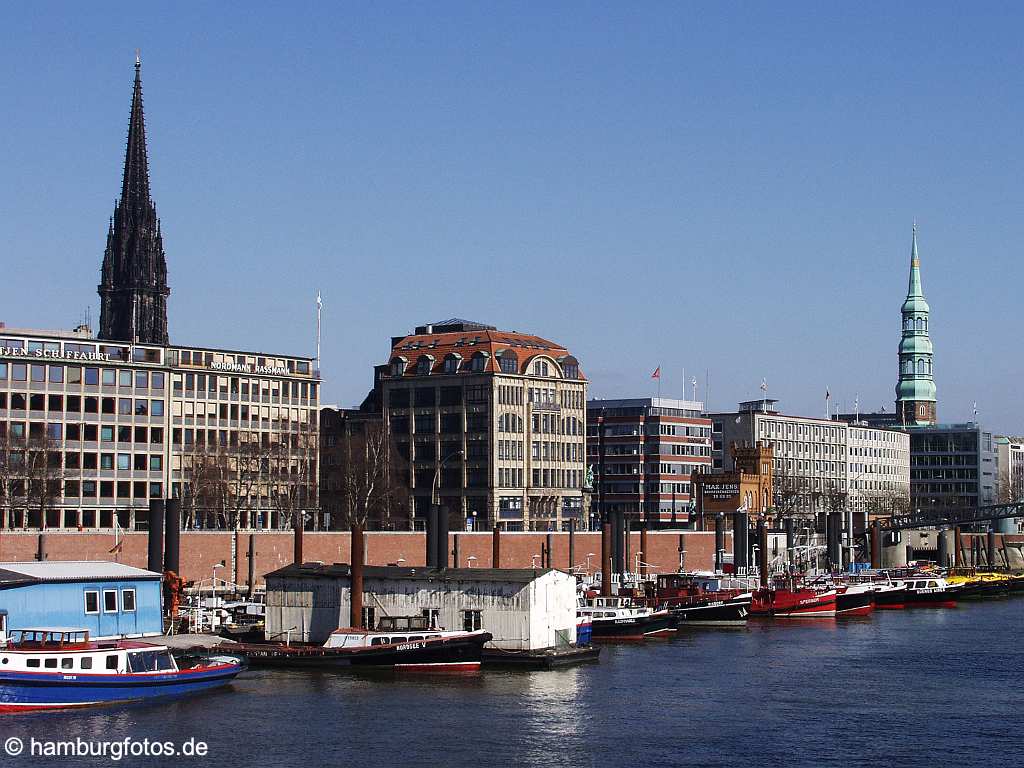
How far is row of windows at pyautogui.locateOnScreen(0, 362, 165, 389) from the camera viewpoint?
16638cm

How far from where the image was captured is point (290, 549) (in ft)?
445

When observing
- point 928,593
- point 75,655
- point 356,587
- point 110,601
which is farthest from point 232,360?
point 75,655

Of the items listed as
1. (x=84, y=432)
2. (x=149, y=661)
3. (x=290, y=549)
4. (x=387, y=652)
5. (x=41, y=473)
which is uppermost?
(x=84, y=432)

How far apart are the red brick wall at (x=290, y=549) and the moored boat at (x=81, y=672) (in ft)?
134

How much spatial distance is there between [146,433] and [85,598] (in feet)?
316

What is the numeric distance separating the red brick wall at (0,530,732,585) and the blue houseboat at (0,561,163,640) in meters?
34.2

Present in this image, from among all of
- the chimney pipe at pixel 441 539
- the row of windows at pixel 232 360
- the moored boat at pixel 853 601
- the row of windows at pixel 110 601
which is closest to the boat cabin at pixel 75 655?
the row of windows at pixel 110 601

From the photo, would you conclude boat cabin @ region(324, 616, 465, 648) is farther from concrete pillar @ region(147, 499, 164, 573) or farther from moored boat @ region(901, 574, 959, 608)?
moored boat @ region(901, 574, 959, 608)

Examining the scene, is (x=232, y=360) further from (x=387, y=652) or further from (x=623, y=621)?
(x=387, y=652)

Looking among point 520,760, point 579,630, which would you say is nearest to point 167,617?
point 579,630

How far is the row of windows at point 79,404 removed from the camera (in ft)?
545

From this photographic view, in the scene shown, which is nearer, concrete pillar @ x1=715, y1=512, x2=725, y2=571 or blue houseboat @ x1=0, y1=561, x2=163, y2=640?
blue houseboat @ x1=0, y1=561, x2=163, y2=640

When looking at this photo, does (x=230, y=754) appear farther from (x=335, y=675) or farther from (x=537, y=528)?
(x=537, y=528)

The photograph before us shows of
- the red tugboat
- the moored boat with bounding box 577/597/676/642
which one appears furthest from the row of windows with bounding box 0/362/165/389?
the moored boat with bounding box 577/597/676/642
